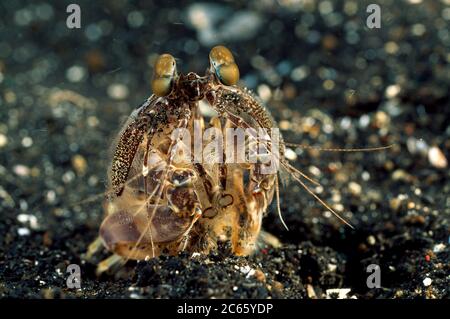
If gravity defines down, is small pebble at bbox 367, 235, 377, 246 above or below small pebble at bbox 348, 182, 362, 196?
below

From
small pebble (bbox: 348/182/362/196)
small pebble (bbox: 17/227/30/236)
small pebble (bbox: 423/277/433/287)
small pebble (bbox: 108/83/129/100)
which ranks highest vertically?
small pebble (bbox: 108/83/129/100)

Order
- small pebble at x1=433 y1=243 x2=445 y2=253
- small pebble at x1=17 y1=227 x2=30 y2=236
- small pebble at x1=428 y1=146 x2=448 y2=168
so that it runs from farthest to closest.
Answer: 1. small pebble at x1=428 y1=146 x2=448 y2=168
2. small pebble at x1=17 y1=227 x2=30 y2=236
3. small pebble at x1=433 y1=243 x2=445 y2=253

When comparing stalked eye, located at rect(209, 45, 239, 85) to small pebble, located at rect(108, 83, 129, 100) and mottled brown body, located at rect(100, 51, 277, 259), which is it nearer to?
mottled brown body, located at rect(100, 51, 277, 259)

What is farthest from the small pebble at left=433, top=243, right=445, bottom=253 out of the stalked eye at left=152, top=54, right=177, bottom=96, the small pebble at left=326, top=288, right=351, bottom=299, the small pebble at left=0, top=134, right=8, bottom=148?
the small pebble at left=0, top=134, right=8, bottom=148

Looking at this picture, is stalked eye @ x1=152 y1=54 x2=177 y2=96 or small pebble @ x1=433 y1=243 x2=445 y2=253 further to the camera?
small pebble @ x1=433 y1=243 x2=445 y2=253

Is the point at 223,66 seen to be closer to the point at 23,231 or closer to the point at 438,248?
the point at 438,248

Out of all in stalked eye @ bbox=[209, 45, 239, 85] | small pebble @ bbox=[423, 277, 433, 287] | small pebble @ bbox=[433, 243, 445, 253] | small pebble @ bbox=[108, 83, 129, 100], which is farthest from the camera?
small pebble @ bbox=[108, 83, 129, 100]

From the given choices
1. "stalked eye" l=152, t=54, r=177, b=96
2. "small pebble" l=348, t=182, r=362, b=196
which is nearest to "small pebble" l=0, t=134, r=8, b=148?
"stalked eye" l=152, t=54, r=177, b=96

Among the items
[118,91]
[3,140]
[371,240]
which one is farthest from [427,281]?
[118,91]

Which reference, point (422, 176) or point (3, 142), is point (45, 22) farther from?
point (422, 176)
